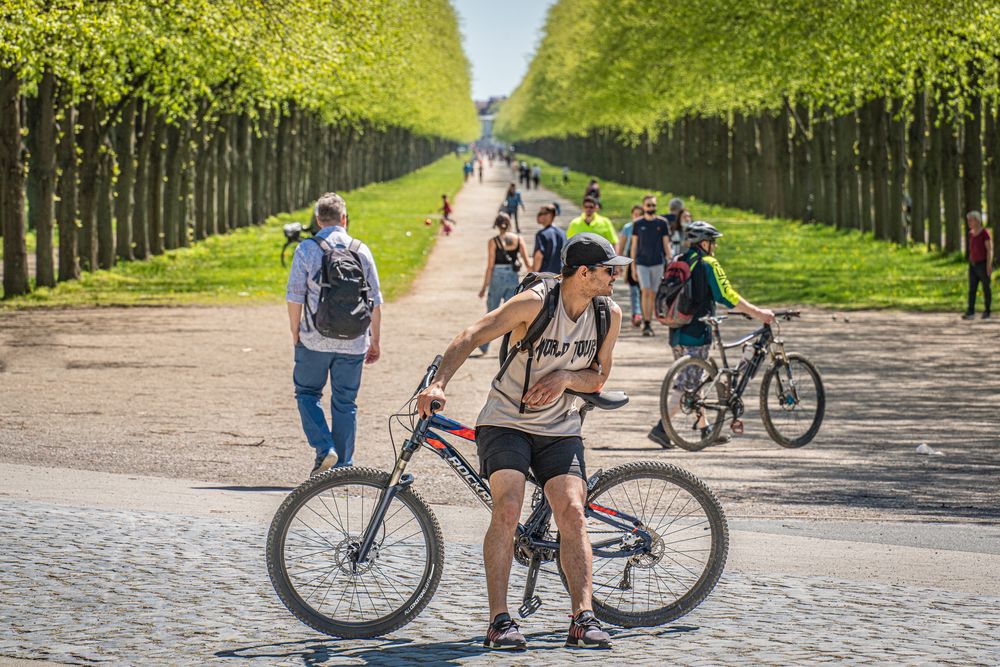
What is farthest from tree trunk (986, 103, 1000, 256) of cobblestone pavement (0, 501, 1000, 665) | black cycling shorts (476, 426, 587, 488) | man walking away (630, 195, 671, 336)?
black cycling shorts (476, 426, 587, 488)

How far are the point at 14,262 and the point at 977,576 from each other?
2179cm

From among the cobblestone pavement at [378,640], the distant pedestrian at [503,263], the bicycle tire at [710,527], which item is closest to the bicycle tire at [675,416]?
the cobblestone pavement at [378,640]

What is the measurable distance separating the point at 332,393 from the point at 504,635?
4.76 m

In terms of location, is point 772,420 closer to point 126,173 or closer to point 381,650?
point 381,650

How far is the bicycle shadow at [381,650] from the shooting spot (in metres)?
6.41

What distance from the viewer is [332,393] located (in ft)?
36.1

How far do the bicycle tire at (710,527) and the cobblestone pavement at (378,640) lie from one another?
0.21ft

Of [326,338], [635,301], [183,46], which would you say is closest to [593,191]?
[635,301]

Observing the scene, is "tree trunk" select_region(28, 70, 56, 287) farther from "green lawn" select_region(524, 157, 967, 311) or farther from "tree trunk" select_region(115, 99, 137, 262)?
"green lawn" select_region(524, 157, 967, 311)

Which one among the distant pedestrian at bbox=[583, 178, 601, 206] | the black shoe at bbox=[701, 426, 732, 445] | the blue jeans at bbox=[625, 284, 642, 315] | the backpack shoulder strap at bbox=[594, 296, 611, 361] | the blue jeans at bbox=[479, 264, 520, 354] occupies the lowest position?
the black shoe at bbox=[701, 426, 732, 445]

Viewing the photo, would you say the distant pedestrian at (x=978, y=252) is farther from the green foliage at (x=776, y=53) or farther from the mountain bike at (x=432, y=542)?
the mountain bike at (x=432, y=542)

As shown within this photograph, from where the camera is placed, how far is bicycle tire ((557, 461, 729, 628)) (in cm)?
696

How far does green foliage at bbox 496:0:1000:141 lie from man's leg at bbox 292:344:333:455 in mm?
18226

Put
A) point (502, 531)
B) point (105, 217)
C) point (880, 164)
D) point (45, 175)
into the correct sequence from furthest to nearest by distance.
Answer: point (880, 164) → point (105, 217) → point (45, 175) → point (502, 531)
